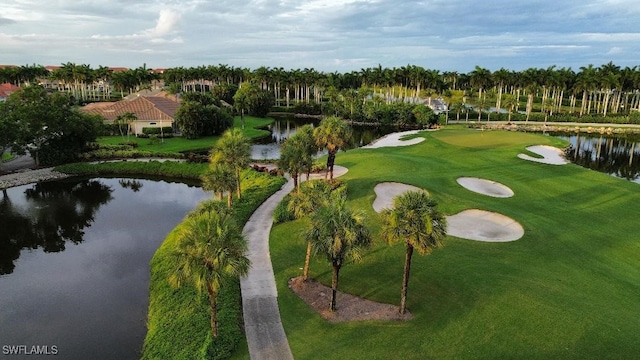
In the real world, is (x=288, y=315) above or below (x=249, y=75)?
below

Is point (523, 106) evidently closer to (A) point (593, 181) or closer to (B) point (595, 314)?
(A) point (593, 181)

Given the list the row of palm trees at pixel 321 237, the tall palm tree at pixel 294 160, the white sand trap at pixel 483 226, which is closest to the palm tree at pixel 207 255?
the row of palm trees at pixel 321 237

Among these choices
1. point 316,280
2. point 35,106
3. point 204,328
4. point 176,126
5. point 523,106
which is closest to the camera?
point 204,328

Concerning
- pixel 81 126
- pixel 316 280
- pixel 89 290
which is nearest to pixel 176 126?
pixel 81 126

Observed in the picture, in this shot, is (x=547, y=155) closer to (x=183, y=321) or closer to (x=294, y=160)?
(x=294, y=160)

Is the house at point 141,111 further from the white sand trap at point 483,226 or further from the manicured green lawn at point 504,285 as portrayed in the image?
the white sand trap at point 483,226
